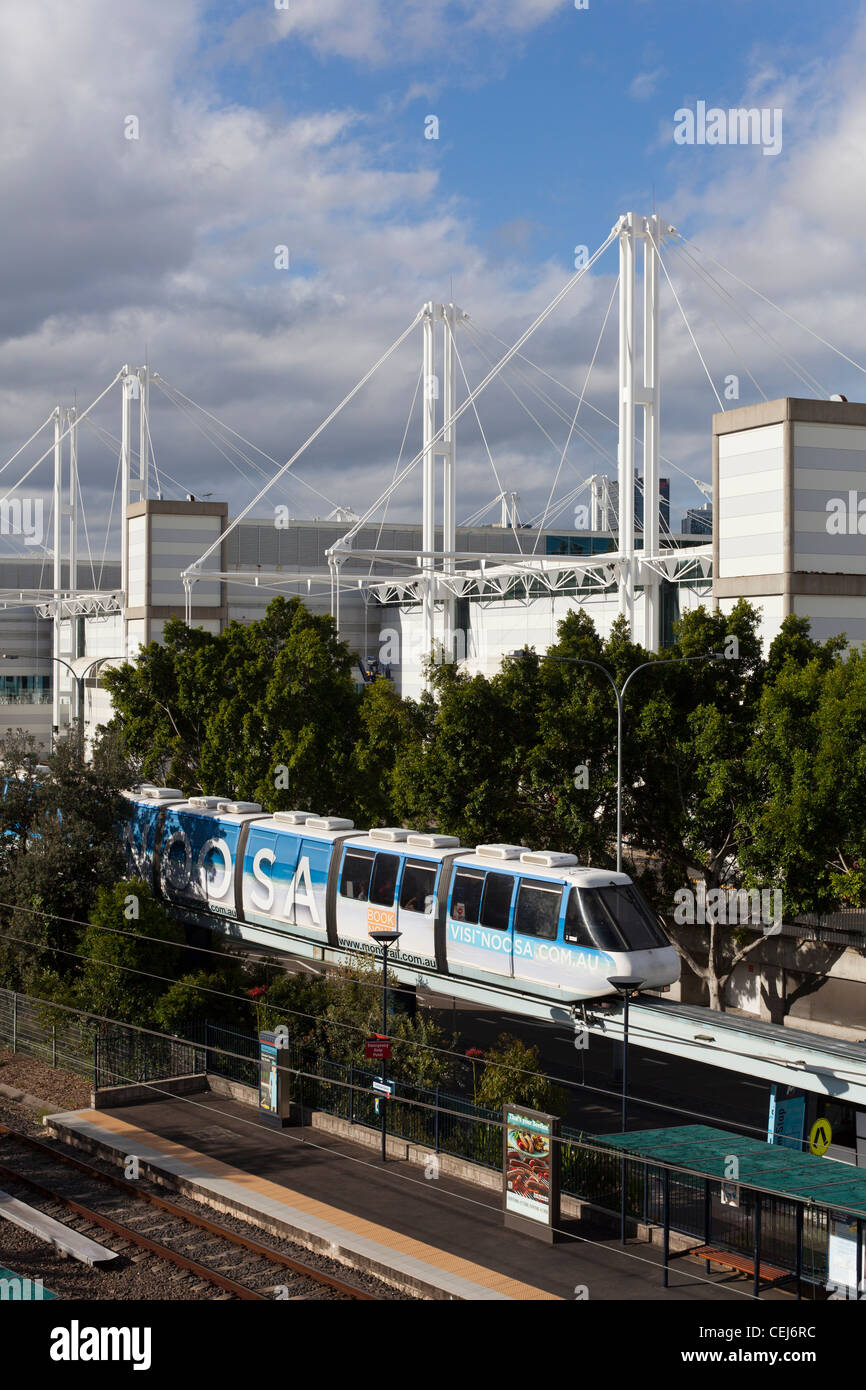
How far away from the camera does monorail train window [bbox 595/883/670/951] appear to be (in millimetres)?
24438

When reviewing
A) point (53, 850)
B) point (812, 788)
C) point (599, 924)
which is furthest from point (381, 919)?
point (53, 850)

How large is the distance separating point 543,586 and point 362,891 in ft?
191

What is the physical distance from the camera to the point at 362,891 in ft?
97.6

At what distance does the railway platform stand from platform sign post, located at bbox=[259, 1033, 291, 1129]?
0.88 ft

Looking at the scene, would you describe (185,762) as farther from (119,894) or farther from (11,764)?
(119,894)

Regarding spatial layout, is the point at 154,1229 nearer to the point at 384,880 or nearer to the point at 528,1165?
the point at 528,1165

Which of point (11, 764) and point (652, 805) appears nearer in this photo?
point (652, 805)

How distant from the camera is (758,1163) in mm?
17656

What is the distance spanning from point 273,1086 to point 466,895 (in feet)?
17.6

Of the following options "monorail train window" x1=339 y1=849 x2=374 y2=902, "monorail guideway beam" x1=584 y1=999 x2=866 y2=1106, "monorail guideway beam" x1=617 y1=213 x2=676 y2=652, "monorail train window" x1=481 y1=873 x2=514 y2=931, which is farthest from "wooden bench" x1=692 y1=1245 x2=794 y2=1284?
"monorail guideway beam" x1=617 y1=213 x2=676 y2=652

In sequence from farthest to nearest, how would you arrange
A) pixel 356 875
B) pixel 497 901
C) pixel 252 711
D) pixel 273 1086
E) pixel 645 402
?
pixel 645 402 < pixel 252 711 < pixel 356 875 < pixel 497 901 < pixel 273 1086

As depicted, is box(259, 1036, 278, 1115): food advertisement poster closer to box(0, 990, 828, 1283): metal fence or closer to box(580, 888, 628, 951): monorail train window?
box(0, 990, 828, 1283): metal fence

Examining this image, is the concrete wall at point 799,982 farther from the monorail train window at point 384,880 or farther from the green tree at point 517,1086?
the green tree at point 517,1086
